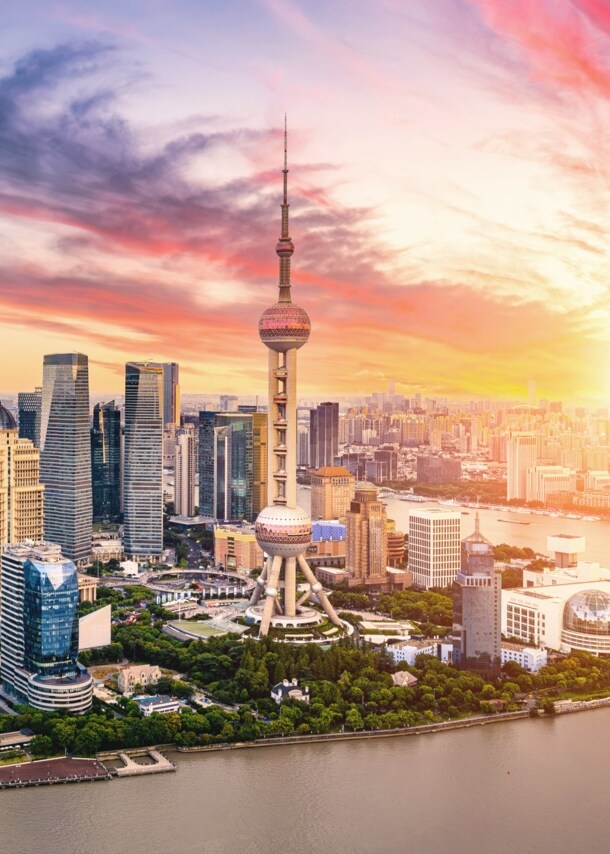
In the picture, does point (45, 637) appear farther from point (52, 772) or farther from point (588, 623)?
point (588, 623)

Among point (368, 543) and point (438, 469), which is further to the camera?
point (438, 469)

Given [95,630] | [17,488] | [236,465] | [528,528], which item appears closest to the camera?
[95,630]

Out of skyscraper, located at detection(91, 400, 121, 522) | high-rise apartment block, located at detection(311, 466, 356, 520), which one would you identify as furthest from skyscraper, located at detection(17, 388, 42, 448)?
high-rise apartment block, located at detection(311, 466, 356, 520)

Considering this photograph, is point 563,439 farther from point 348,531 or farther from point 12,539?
point 12,539

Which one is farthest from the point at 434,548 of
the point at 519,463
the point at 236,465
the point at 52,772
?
the point at 519,463

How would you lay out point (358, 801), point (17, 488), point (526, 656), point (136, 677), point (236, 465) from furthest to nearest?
point (236, 465), point (17, 488), point (526, 656), point (136, 677), point (358, 801)

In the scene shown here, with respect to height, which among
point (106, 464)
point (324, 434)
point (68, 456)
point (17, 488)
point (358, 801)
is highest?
point (324, 434)

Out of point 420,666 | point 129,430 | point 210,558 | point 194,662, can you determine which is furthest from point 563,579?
point 129,430

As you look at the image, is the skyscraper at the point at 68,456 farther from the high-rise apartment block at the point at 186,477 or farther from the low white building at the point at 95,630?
the low white building at the point at 95,630
